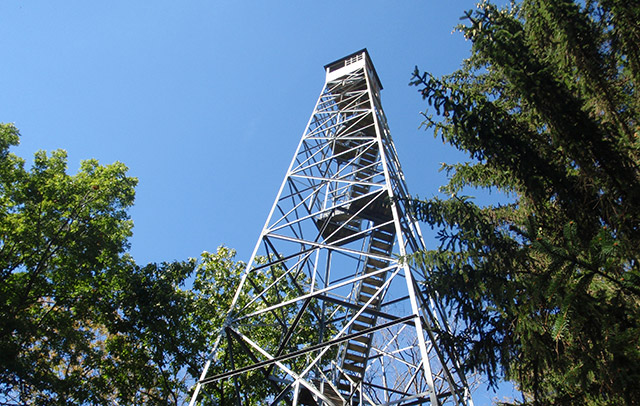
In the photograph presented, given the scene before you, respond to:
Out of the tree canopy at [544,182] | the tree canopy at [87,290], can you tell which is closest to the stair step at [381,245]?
the tree canopy at [544,182]

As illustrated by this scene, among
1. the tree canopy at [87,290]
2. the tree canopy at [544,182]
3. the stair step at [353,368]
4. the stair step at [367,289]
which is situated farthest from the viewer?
the tree canopy at [87,290]

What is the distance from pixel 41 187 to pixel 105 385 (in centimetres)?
483

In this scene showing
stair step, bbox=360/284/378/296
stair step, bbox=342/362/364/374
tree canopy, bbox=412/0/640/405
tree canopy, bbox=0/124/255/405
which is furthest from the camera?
tree canopy, bbox=0/124/255/405

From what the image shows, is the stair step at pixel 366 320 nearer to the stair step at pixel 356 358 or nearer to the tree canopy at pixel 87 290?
the stair step at pixel 356 358

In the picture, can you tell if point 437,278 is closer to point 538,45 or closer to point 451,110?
point 451,110

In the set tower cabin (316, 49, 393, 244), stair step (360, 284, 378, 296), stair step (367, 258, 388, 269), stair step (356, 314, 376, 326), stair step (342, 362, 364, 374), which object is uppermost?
tower cabin (316, 49, 393, 244)

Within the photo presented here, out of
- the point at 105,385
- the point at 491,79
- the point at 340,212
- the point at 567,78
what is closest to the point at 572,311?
the point at 567,78

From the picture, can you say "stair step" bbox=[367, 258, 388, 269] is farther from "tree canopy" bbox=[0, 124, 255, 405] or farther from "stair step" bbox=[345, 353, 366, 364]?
"tree canopy" bbox=[0, 124, 255, 405]

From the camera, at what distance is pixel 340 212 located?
864cm

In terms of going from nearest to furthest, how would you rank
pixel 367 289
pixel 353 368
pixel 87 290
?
pixel 353 368, pixel 367 289, pixel 87 290

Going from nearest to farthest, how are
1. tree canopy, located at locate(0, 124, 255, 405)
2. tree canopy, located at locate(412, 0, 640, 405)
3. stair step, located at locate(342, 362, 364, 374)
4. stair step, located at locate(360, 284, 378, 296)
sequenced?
tree canopy, located at locate(412, 0, 640, 405) → stair step, located at locate(342, 362, 364, 374) → stair step, located at locate(360, 284, 378, 296) → tree canopy, located at locate(0, 124, 255, 405)

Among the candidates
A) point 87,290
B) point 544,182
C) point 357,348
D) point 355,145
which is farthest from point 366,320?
point 87,290

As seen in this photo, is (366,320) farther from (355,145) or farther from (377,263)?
(355,145)

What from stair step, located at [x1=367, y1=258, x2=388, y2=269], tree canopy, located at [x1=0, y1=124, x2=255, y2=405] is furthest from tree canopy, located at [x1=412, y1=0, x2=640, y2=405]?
tree canopy, located at [x1=0, y1=124, x2=255, y2=405]
